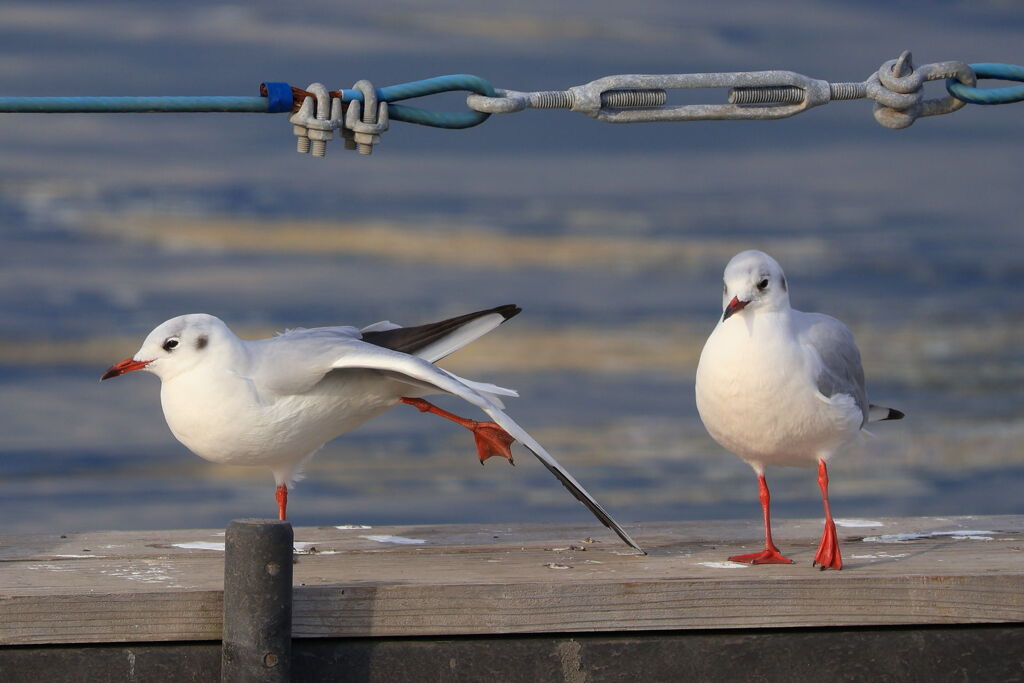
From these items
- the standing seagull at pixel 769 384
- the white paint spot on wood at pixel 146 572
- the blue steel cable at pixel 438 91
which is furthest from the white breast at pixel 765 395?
the white paint spot on wood at pixel 146 572

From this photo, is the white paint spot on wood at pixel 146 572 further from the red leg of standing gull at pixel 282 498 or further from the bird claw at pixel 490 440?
the bird claw at pixel 490 440

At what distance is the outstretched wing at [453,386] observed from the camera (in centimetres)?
353

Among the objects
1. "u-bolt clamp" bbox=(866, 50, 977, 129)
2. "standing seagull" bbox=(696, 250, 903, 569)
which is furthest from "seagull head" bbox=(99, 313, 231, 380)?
"u-bolt clamp" bbox=(866, 50, 977, 129)

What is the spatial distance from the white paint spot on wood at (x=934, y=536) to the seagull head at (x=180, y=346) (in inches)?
67.2

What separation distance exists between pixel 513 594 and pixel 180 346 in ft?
3.73

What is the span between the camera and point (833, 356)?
3.90m

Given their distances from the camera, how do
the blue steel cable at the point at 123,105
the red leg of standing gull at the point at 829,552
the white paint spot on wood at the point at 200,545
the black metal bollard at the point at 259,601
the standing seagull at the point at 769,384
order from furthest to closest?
the white paint spot on wood at the point at 200,545, the standing seagull at the point at 769,384, the red leg of standing gull at the point at 829,552, the blue steel cable at the point at 123,105, the black metal bollard at the point at 259,601

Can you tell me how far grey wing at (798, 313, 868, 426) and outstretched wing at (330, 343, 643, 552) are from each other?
0.61 metres

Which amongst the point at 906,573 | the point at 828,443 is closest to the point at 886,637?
the point at 906,573

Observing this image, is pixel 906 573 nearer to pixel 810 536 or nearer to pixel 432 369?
pixel 810 536

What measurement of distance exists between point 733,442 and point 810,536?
0.52m

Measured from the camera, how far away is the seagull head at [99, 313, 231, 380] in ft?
12.7

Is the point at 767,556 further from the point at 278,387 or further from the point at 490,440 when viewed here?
the point at 278,387

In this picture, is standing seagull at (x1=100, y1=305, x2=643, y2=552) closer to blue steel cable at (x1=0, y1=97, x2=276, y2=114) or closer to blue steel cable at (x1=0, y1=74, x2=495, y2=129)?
blue steel cable at (x1=0, y1=74, x2=495, y2=129)
